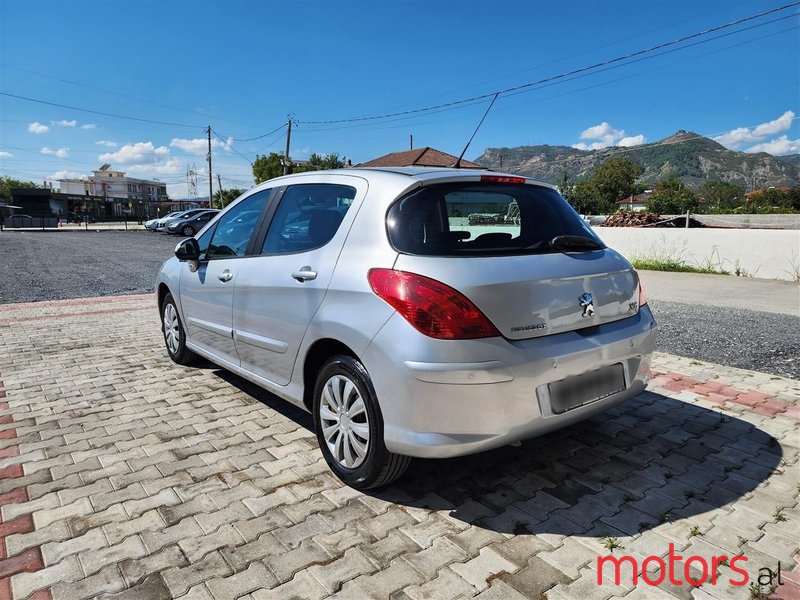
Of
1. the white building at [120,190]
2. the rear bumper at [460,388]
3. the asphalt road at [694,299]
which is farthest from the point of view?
the white building at [120,190]

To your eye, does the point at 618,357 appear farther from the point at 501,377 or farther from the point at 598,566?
the point at 598,566

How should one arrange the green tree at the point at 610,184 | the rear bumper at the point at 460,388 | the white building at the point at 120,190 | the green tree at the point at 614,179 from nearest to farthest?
the rear bumper at the point at 460,388 → the green tree at the point at 610,184 → the green tree at the point at 614,179 → the white building at the point at 120,190

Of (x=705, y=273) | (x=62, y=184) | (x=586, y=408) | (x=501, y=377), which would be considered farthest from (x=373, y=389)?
(x=62, y=184)

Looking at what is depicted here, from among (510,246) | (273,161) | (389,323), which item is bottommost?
(389,323)

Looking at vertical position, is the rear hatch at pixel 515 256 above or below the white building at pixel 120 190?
below

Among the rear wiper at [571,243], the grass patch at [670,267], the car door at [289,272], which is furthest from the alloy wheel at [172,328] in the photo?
the grass patch at [670,267]

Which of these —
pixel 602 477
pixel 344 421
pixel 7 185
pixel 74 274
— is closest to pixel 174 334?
pixel 344 421

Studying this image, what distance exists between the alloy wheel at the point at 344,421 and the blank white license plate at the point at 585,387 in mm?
935

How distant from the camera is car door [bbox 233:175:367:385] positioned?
2881 millimetres

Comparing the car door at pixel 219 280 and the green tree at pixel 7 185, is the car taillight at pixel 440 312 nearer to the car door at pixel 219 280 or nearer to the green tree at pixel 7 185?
the car door at pixel 219 280

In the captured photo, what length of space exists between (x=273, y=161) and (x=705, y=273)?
51.6 meters

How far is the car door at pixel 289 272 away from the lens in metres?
2.88

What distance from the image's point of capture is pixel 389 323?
236 centimetres

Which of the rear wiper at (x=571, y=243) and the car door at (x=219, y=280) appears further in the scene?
the car door at (x=219, y=280)
